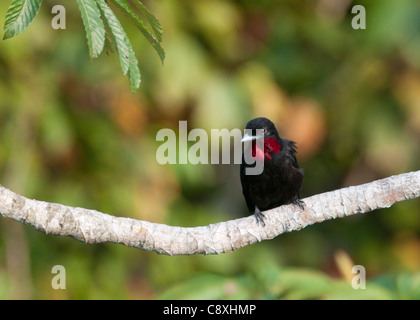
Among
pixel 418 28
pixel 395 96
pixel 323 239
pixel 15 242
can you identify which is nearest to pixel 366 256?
pixel 323 239

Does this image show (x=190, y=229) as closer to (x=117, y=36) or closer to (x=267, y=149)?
(x=117, y=36)

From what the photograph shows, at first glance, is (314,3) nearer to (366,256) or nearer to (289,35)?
(289,35)

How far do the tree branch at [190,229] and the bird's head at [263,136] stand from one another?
3.30 feet

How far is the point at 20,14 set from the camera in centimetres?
162

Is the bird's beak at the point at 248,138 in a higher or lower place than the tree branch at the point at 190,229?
higher

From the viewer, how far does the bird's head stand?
394cm

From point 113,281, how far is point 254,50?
2.80 m

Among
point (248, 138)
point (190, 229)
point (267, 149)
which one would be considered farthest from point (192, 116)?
point (190, 229)

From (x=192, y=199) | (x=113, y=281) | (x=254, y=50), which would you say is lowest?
(x=113, y=281)

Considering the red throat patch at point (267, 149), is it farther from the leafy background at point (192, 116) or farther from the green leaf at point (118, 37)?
the green leaf at point (118, 37)

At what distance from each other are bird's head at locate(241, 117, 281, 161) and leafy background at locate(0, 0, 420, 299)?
1321 millimetres

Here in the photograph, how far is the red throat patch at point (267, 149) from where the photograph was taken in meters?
4.02

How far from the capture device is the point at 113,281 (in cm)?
541

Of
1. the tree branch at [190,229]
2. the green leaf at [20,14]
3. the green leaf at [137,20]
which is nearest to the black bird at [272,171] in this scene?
the tree branch at [190,229]
